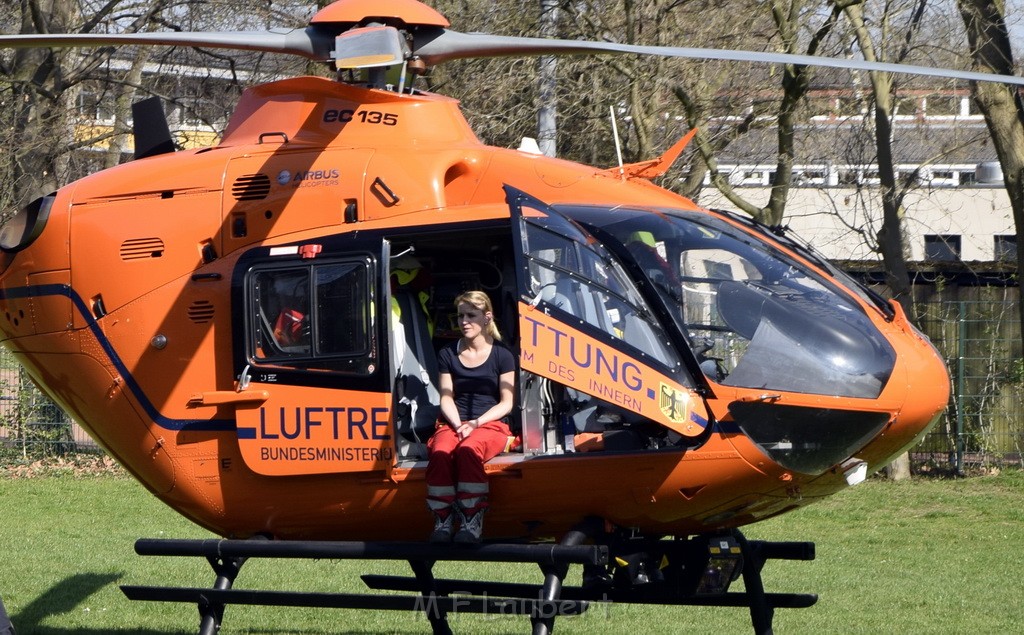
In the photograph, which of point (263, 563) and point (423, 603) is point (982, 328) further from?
point (423, 603)

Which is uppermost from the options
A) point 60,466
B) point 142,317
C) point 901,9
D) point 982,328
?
point 901,9

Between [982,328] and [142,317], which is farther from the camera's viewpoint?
[982,328]

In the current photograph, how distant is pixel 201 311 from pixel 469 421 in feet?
5.36

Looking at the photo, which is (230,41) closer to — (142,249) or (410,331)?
(142,249)

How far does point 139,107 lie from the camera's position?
756 centimetres

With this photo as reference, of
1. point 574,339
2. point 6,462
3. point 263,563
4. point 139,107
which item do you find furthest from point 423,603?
point 6,462

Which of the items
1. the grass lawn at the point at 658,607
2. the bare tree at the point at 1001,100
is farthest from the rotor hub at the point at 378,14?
the bare tree at the point at 1001,100

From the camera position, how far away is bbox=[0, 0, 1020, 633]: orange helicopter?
5.67 metres

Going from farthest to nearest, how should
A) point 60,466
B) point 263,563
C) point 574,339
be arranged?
point 60,466 < point 263,563 < point 574,339

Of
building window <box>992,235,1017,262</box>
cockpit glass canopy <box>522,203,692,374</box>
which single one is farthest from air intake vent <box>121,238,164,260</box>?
building window <box>992,235,1017,262</box>

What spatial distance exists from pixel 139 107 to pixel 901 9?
374 inches

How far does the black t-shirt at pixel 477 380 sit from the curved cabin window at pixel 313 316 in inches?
16.4

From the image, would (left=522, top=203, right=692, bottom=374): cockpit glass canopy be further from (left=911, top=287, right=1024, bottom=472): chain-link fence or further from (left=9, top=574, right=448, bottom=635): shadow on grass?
(left=911, top=287, right=1024, bottom=472): chain-link fence

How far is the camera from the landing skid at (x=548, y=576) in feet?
19.2
